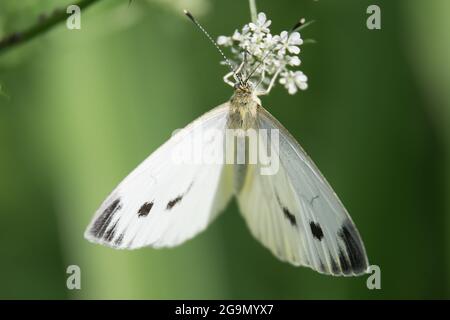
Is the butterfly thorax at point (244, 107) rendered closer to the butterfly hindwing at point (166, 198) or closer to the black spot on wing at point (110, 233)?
the butterfly hindwing at point (166, 198)

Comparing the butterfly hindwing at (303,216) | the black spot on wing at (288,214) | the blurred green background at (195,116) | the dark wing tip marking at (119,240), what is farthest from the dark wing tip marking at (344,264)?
the blurred green background at (195,116)

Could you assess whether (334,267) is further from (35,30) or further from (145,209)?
(35,30)

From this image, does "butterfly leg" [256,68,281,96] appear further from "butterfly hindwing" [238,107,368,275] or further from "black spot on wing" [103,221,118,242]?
"black spot on wing" [103,221,118,242]

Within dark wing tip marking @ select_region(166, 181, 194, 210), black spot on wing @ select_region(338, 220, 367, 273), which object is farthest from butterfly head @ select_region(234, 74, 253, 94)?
black spot on wing @ select_region(338, 220, 367, 273)

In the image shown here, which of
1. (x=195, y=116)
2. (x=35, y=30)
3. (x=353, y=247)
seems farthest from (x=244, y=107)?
(x=195, y=116)

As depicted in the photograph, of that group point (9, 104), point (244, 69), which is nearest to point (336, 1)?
point (244, 69)

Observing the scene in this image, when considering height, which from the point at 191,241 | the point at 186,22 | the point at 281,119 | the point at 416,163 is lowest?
the point at 191,241
